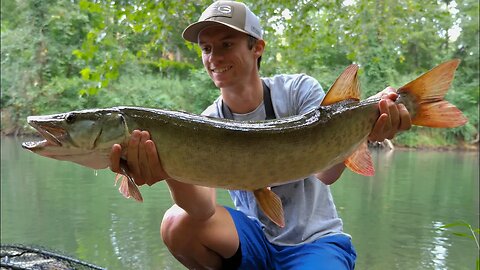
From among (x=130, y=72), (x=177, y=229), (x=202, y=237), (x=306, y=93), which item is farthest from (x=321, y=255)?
(x=130, y=72)

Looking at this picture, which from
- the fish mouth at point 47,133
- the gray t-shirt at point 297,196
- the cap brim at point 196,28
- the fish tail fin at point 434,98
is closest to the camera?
the fish mouth at point 47,133

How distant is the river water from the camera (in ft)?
16.3

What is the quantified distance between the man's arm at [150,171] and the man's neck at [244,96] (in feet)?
1.75

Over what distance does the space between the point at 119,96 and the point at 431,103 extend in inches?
760

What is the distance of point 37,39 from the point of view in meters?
21.3

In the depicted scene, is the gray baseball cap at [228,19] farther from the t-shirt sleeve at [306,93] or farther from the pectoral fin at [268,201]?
the pectoral fin at [268,201]

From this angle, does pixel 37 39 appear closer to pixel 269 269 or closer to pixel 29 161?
pixel 29 161

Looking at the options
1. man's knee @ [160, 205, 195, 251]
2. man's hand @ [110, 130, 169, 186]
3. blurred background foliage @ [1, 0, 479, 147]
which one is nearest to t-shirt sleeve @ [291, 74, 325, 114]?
man's knee @ [160, 205, 195, 251]

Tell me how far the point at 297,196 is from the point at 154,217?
4.29 meters

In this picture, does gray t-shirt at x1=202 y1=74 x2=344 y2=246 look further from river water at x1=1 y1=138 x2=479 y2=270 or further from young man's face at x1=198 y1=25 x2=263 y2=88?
river water at x1=1 y1=138 x2=479 y2=270

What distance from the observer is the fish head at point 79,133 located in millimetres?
1825

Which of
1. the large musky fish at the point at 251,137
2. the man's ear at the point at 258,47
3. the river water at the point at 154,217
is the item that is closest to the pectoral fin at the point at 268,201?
the large musky fish at the point at 251,137

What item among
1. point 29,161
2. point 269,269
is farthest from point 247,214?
point 29,161

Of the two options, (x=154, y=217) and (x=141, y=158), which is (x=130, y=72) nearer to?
Result: (x=154, y=217)
